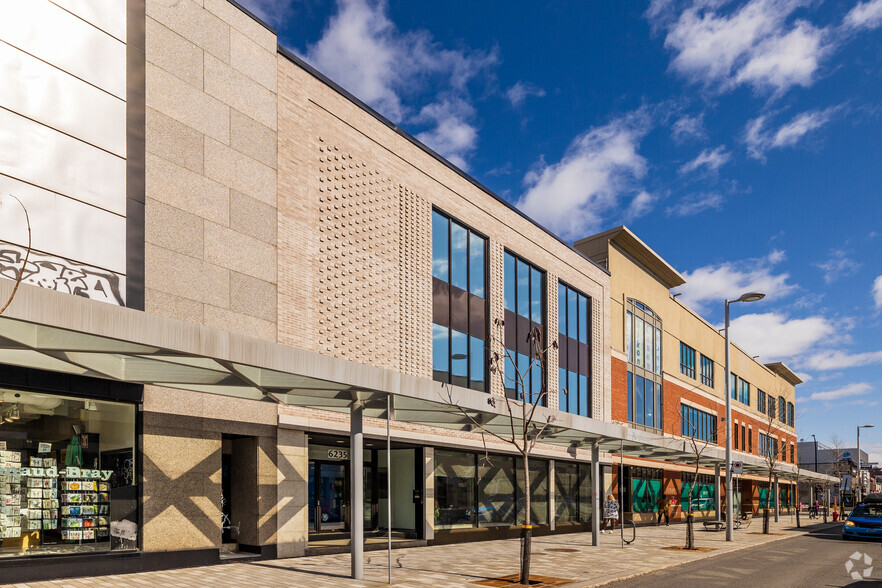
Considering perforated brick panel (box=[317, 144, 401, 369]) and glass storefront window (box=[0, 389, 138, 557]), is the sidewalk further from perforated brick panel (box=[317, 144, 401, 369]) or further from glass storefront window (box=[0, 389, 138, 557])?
perforated brick panel (box=[317, 144, 401, 369])

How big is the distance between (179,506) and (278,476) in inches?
115

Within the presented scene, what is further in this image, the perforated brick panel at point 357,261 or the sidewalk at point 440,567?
the perforated brick panel at point 357,261

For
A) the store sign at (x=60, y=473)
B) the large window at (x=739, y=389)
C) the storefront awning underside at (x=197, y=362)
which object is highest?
the storefront awning underside at (x=197, y=362)

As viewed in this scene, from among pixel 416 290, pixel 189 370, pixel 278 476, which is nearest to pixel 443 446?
pixel 416 290

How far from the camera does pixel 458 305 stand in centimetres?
2605

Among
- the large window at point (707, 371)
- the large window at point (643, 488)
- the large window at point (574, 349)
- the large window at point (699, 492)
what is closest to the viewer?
the large window at point (574, 349)

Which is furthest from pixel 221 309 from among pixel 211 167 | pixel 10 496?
pixel 10 496

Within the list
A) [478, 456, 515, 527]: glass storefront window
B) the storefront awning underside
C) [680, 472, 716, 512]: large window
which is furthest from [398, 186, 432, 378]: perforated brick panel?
[680, 472, 716, 512]: large window

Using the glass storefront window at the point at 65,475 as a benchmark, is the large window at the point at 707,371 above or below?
above

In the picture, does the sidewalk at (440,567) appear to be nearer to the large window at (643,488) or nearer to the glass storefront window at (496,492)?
the glass storefront window at (496,492)

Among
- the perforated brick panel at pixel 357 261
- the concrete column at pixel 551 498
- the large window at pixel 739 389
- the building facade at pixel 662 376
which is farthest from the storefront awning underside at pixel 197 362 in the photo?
the large window at pixel 739 389

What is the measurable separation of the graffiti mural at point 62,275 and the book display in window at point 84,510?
3.46 metres

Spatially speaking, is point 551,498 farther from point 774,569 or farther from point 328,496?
point 774,569

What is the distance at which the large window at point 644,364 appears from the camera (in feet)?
131
